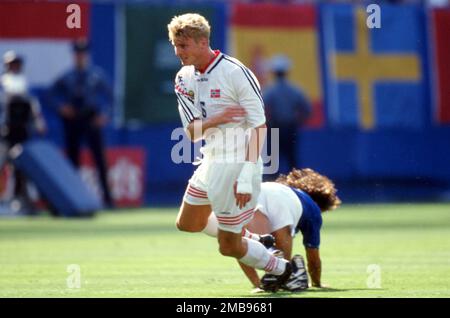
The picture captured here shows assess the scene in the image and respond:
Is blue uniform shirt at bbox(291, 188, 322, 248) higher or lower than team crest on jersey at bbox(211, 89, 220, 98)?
lower

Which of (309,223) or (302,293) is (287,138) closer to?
(309,223)

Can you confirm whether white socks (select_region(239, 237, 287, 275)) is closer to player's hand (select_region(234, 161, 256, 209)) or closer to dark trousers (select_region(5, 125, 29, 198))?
player's hand (select_region(234, 161, 256, 209))

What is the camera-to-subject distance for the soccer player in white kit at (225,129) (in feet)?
31.2

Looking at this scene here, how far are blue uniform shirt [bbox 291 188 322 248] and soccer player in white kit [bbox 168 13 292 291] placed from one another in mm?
547

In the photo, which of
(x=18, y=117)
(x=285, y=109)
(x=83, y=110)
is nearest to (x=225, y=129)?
(x=18, y=117)

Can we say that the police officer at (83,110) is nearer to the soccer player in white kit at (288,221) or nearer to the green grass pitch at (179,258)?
the green grass pitch at (179,258)

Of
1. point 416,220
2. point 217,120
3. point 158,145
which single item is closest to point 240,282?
point 217,120

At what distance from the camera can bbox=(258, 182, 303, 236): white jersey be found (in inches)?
402

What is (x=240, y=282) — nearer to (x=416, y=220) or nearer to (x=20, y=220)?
(x=416, y=220)

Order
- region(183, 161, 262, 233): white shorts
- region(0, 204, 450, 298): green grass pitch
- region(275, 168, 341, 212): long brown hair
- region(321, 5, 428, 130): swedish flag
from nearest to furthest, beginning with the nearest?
region(183, 161, 262, 233): white shorts → region(0, 204, 450, 298): green grass pitch → region(275, 168, 341, 212): long brown hair → region(321, 5, 428, 130): swedish flag

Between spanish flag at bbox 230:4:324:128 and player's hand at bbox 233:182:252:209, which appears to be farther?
spanish flag at bbox 230:4:324:128

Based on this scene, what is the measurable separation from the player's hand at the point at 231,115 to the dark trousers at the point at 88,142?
13654mm

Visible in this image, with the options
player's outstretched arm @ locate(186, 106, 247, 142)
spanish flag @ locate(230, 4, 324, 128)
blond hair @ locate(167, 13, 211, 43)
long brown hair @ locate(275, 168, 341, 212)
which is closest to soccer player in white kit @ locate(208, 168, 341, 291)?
long brown hair @ locate(275, 168, 341, 212)
